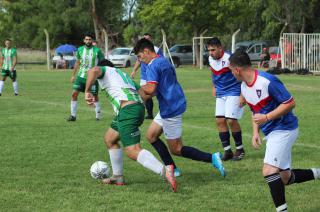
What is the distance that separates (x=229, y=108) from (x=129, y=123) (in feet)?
8.63

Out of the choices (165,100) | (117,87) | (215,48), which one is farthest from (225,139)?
(117,87)

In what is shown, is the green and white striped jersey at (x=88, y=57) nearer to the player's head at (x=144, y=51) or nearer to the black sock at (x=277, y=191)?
the player's head at (x=144, y=51)

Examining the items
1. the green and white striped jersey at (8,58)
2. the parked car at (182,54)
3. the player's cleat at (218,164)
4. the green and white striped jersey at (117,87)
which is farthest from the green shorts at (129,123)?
the parked car at (182,54)

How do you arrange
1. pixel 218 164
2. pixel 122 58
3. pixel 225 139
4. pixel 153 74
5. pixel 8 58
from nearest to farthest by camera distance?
pixel 153 74 → pixel 218 164 → pixel 225 139 → pixel 8 58 → pixel 122 58

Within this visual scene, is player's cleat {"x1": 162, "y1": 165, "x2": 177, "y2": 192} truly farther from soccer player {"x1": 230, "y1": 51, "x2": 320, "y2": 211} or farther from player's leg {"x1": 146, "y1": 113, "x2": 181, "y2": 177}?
soccer player {"x1": 230, "y1": 51, "x2": 320, "y2": 211}

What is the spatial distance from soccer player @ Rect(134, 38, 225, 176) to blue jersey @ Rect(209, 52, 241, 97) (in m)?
1.77

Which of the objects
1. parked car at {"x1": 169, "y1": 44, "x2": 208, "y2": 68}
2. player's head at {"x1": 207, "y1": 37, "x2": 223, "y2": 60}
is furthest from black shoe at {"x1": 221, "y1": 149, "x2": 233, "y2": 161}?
parked car at {"x1": 169, "y1": 44, "x2": 208, "y2": 68}

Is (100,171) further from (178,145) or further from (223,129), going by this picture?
(223,129)

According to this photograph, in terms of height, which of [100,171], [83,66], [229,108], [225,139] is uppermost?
[83,66]

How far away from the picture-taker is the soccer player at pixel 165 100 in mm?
7688

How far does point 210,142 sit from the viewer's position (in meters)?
11.1

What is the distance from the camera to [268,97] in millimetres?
5980

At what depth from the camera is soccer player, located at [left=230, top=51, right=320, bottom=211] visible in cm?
592

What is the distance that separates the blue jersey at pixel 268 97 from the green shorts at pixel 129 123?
5.29 feet
